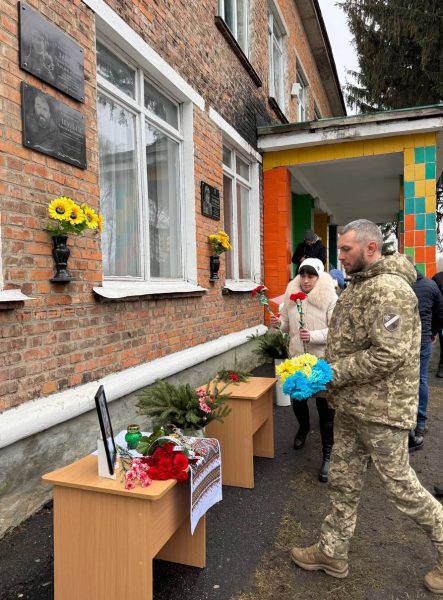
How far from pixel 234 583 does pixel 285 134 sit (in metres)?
7.20

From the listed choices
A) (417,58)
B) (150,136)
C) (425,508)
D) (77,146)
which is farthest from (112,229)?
(417,58)

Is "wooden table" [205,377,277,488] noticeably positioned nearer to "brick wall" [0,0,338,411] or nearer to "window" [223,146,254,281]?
"brick wall" [0,0,338,411]

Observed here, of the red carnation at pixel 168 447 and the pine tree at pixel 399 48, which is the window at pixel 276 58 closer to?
the pine tree at pixel 399 48

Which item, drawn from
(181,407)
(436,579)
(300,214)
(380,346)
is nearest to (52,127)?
(181,407)

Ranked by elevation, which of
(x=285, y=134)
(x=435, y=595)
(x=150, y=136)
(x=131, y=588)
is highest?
(x=285, y=134)

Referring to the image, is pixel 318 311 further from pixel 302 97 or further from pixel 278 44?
pixel 302 97

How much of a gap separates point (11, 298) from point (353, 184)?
31.9 feet

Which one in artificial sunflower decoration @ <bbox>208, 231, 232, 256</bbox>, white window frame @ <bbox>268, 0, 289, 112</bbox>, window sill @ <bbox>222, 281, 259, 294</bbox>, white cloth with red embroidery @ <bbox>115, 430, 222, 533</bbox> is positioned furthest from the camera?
white window frame @ <bbox>268, 0, 289, 112</bbox>

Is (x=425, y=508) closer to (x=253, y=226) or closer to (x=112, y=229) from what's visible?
(x=112, y=229)

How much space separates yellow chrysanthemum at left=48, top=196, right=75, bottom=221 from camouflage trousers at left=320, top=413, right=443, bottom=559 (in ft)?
7.09

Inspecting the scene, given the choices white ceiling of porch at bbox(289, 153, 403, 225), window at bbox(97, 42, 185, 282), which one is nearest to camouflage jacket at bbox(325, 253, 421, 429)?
window at bbox(97, 42, 185, 282)

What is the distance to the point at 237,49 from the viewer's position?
7109mm

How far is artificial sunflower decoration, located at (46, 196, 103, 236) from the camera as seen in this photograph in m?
3.19

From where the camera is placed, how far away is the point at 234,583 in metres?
2.57
